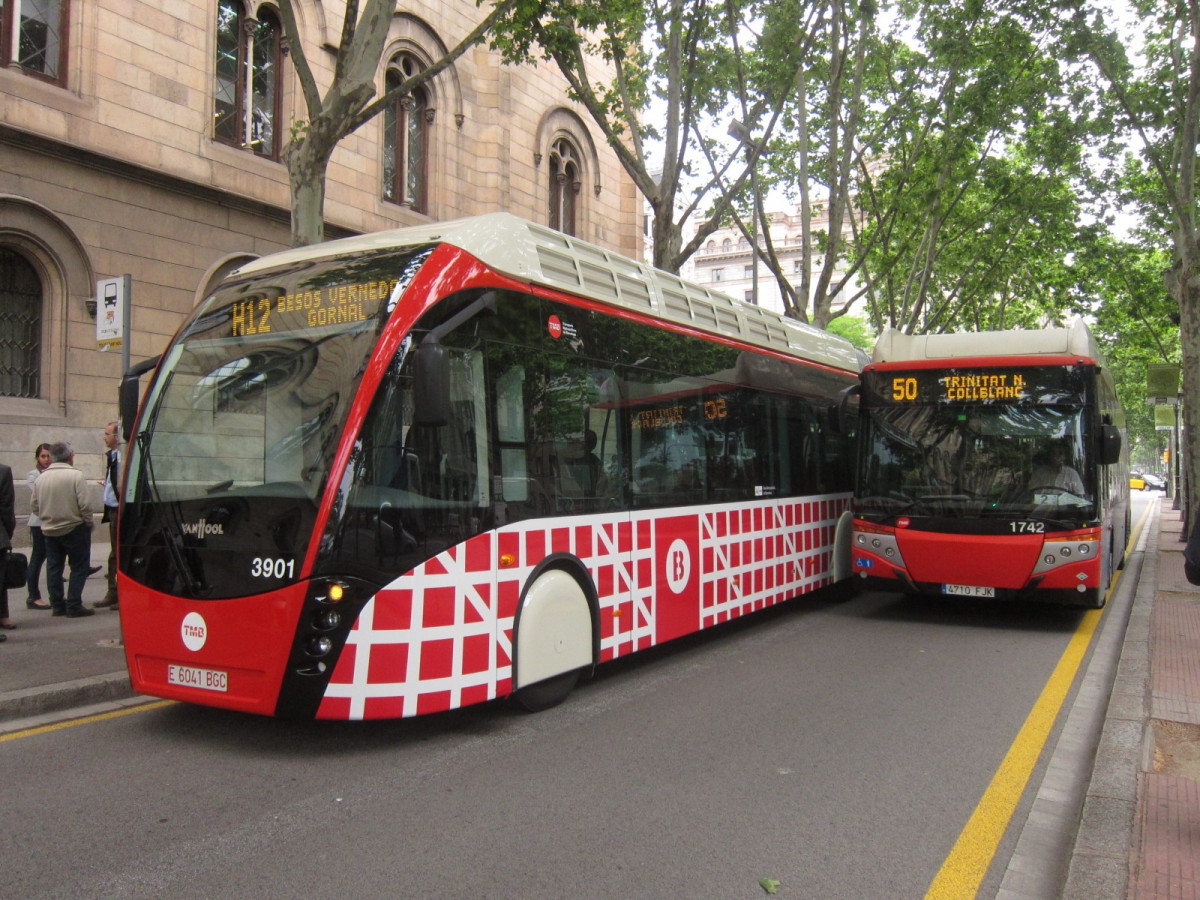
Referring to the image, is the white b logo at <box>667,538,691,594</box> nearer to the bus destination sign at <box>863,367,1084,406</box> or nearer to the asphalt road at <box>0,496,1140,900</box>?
the asphalt road at <box>0,496,1140,900</box>

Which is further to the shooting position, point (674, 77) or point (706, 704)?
point (674, 77)

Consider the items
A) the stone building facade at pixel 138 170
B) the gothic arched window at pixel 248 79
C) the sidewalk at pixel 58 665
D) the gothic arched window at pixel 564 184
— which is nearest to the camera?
the sidewalk at pixel 58 665

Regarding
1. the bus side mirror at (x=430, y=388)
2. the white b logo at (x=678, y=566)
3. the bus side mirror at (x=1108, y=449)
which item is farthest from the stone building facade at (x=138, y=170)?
the bus side mirror at (x=1108, y=449)

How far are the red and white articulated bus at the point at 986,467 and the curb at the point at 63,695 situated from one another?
7.16m

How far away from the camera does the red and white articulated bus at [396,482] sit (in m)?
5.13

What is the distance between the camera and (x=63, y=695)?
629 centimetres

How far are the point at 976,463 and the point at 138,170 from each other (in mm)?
11737

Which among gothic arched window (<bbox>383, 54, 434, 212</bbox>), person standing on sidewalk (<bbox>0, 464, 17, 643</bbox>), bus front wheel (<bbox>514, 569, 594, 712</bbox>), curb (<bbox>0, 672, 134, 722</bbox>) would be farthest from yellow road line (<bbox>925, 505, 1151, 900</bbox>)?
gothic arched window (<bbox>383, 54, 434, 212</bbox>)

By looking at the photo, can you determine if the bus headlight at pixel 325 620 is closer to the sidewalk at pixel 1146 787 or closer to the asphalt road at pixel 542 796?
the asphalt road at pixel 542 796

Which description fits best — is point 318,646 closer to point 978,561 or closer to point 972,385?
point 978,561

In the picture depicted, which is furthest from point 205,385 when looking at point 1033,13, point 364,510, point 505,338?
point 1033,13

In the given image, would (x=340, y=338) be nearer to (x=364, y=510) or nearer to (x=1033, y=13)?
(x=364, y=510)

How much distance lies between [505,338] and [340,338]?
1.04 metres

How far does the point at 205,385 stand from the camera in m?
Result: 5.75
